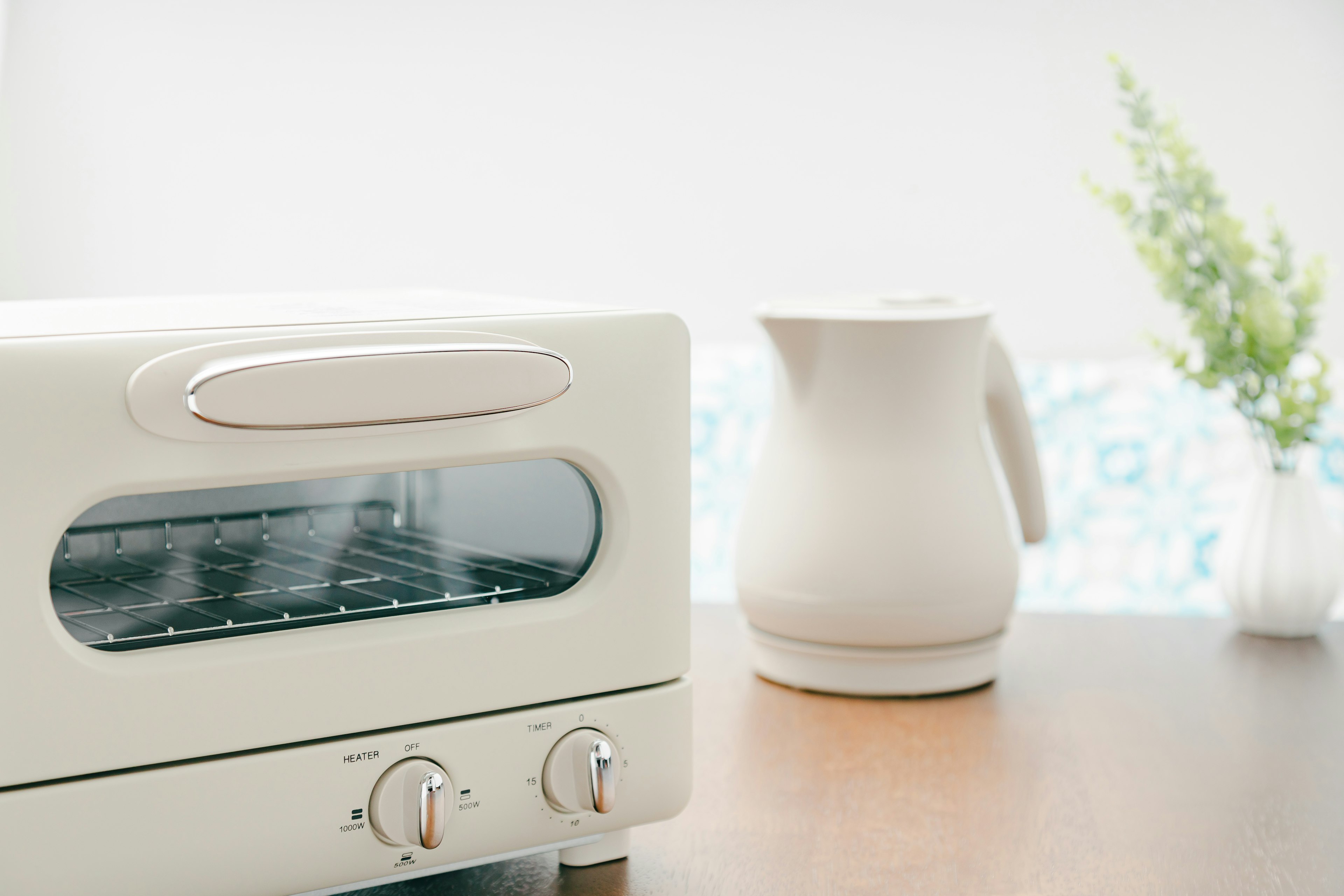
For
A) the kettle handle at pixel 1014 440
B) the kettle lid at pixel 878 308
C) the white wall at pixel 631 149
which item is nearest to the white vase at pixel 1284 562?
the kettle handle at pixel 1014 440

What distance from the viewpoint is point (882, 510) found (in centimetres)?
78

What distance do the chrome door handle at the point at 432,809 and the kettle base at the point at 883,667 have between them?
0.42 metres

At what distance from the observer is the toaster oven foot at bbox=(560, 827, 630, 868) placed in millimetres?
519

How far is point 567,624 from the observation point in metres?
0.46

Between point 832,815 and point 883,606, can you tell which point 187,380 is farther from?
point 883,606

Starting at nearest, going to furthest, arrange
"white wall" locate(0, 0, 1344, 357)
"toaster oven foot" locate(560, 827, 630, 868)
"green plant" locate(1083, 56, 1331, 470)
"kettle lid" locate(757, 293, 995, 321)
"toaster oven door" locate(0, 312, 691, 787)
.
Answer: "toaster oven door" locate(0, 312, 691, 787), "toaster oven foot" locate(560, 827, 630, 868), "kettle lid" locate(757, 293, 995, 321), "green plant" locate(1083, 56, 1331, 470), "white wall" locate(0, 0, 1344, 357)

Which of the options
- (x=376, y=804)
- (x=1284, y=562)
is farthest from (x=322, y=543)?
(x=1284, y=562)

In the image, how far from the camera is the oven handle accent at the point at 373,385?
1.25 ft

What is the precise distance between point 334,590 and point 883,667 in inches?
17.8

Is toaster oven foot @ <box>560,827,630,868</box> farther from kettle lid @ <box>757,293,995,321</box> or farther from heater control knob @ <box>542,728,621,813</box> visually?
kettle lid @ <box>757,293,995,321</box>

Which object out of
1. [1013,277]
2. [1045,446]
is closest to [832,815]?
[1045,446]

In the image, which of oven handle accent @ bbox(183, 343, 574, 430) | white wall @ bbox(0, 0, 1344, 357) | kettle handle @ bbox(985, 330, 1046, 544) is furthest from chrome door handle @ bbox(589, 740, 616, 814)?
white wall @ bbox(0, 0, 1344, 357)

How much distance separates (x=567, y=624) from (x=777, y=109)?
1.56 meters

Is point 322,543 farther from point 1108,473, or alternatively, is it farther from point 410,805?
point 1108,473
